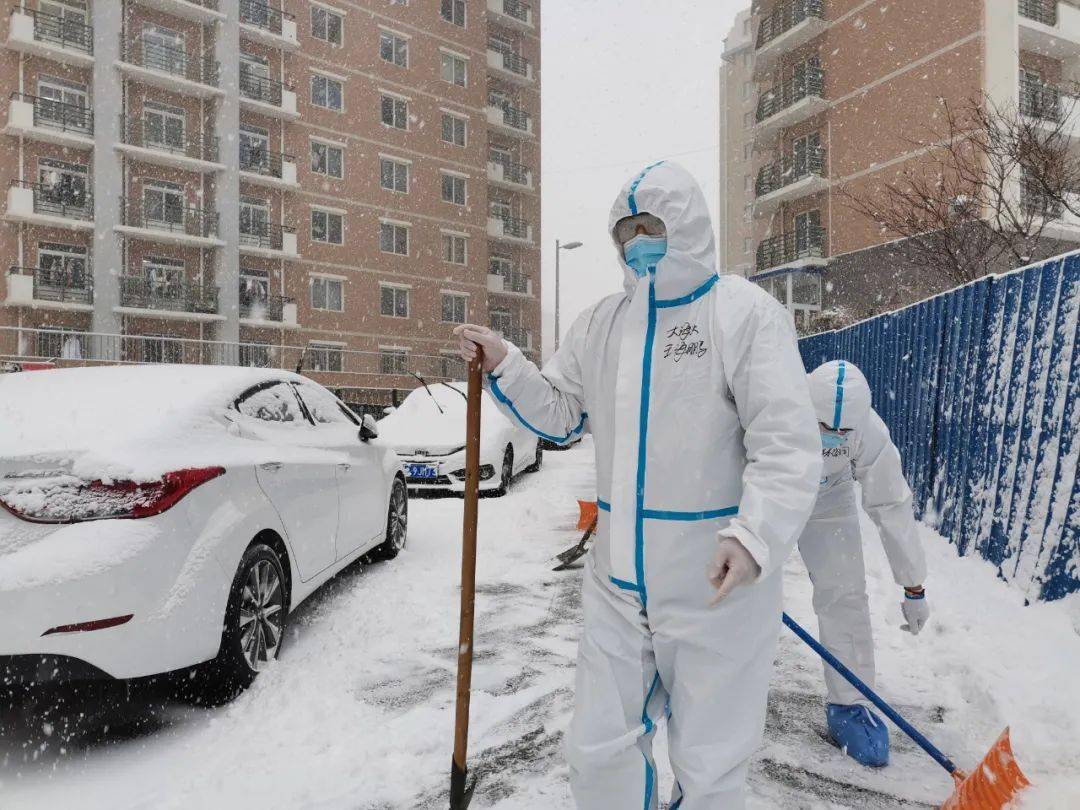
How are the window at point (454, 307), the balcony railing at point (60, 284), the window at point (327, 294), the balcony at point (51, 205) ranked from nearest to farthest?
the balcony at point (51, 205) < the balcony railing at point (60, 284) < the window at point (327, 294) < the window at point (454, 307)

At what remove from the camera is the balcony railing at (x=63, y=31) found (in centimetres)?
2604

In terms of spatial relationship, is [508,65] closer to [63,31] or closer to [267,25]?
[267,25]

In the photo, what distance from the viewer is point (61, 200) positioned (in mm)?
26438

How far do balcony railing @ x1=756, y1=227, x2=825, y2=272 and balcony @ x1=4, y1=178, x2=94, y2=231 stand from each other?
2408cm

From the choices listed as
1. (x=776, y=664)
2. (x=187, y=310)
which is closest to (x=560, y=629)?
(x=776, y=664)

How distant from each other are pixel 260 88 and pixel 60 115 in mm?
7284

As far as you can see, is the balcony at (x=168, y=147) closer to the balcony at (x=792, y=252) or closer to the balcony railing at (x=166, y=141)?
the balcony railing at (x=166, y=141)

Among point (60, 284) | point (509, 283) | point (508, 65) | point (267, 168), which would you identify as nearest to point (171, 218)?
point (267, 168)

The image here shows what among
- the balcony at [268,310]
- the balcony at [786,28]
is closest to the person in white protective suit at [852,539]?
the balcony at [268,310]

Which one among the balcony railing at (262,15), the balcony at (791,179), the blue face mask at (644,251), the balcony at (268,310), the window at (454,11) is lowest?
the blue face mask at (644,251)

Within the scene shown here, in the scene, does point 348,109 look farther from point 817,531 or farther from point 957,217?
point 817,531

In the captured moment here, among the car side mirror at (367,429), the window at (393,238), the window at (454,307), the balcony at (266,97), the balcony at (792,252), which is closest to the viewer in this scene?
the car side mirror at (367,429)

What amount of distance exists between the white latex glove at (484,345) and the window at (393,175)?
34.1 metres

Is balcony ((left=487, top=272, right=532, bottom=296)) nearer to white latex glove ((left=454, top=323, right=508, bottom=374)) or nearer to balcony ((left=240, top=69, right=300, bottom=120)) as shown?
balcony ((left=240, top=69, right=300, bottom=120))
